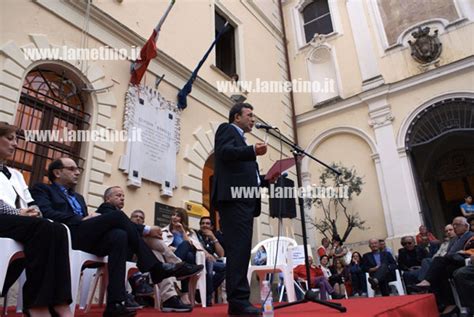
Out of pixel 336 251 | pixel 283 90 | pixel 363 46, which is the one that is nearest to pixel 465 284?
pixel 336 251

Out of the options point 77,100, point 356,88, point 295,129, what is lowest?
point 77,100

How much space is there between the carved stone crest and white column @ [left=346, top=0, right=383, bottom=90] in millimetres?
971

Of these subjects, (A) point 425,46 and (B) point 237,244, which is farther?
(A) point 425,46

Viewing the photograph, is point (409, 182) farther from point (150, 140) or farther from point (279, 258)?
point (150, 140)

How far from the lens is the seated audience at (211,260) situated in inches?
168

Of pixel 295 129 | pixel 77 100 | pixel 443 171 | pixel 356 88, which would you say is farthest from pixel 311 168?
pixel 77 100

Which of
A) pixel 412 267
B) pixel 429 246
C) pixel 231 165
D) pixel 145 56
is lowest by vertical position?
pixel 412 267

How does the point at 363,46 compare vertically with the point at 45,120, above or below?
above

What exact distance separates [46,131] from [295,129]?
7301mm

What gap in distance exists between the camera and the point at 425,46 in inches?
355

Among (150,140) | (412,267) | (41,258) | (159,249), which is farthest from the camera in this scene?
(150,140)

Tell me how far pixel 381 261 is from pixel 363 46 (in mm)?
6386

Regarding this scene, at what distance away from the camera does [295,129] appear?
425 inches

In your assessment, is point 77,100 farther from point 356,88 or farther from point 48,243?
point 356,88
